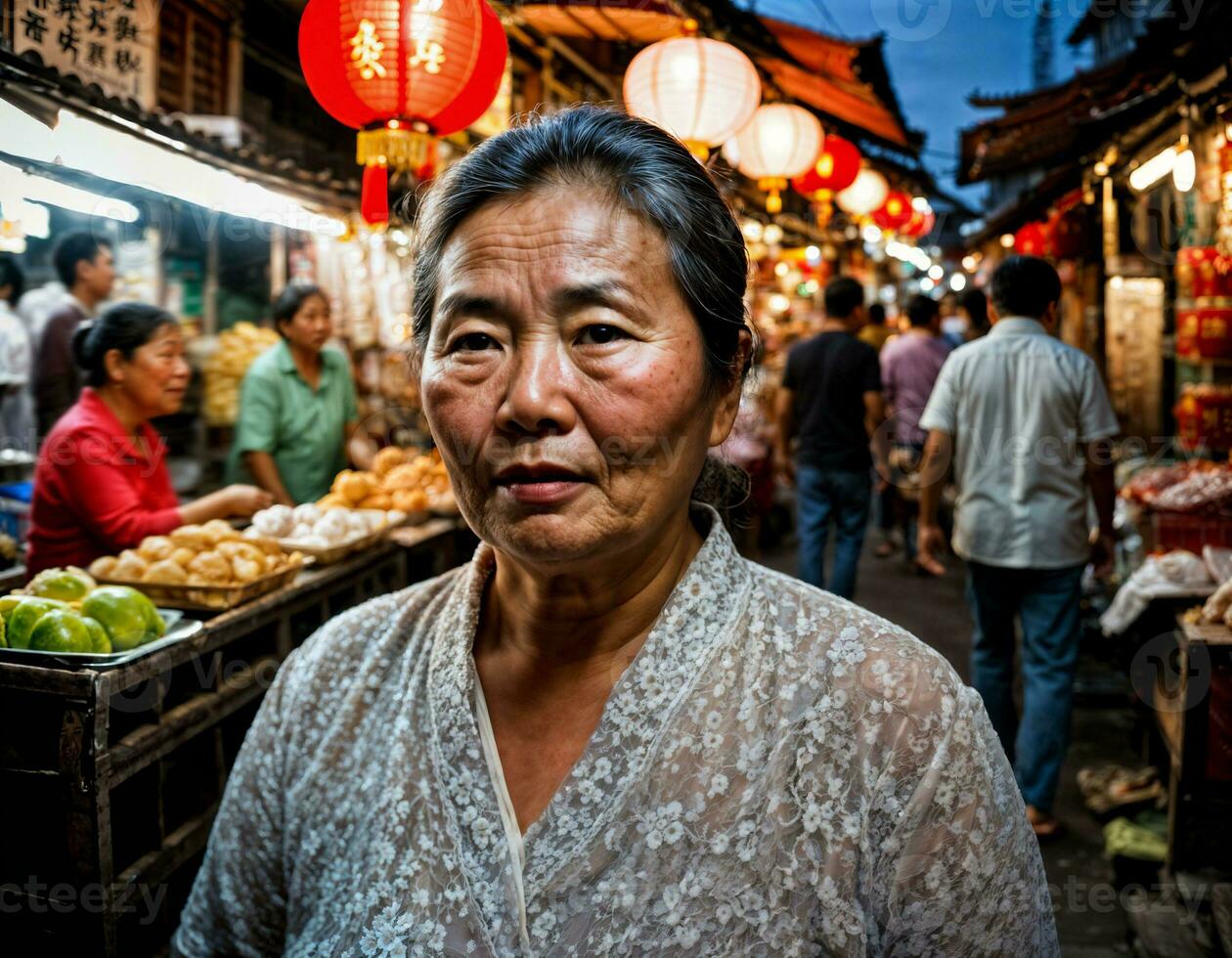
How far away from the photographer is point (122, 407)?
3.80m

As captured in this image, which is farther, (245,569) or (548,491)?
(245,569)

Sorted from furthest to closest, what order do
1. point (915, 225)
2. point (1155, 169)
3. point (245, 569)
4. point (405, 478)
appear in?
point (915, 225)
point (1155, 169)
point (405, 478)
point (245, 569)

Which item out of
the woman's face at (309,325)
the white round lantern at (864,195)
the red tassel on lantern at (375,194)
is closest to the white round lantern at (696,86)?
the woman's face at (309,325)

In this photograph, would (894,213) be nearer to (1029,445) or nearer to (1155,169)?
(1155,169)

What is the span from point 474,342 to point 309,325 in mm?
4338

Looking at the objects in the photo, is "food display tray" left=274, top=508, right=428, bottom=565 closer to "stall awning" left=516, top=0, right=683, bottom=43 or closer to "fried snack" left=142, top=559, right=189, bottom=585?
"fried snack" left=142, top=559, right=189, bottom=585

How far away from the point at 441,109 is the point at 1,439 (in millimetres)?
4767

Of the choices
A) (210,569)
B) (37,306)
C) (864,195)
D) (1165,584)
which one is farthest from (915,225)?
(210,569)

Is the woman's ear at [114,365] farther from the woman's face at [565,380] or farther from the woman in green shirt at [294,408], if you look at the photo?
the woman's face at [565,380]

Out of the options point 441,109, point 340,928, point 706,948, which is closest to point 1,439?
point 441,109

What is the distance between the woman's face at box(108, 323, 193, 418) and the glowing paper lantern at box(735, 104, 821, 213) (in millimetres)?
4744

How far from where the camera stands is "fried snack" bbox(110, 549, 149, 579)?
128 inches

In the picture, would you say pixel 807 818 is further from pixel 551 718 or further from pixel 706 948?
pixel 551 718

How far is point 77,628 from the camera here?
8.49 ft
